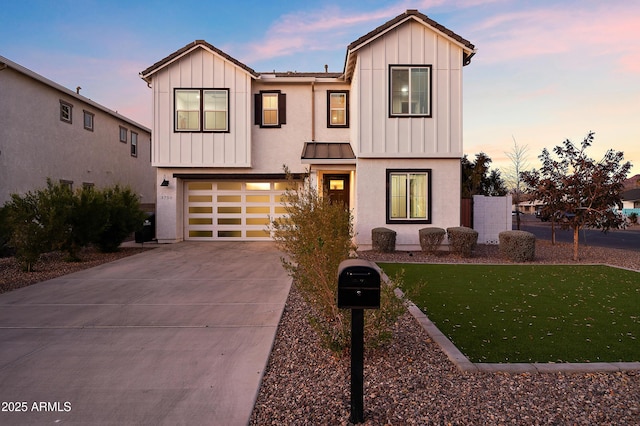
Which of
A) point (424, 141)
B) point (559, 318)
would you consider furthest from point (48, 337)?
point (424, 141)

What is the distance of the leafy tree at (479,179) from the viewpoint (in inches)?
787

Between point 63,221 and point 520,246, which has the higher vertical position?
point 63,221

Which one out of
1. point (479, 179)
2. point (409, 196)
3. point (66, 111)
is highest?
point (66, 111)

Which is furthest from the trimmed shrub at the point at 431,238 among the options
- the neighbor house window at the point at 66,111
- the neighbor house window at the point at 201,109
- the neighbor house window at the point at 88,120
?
the neighbor house window at the point at 88,120

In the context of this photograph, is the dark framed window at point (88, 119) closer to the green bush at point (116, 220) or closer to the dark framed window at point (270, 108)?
the green bush at point (116, 220)

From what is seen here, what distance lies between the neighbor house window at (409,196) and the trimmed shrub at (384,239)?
81cm

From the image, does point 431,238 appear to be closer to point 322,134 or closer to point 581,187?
point 581,187

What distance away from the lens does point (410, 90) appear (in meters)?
12.2

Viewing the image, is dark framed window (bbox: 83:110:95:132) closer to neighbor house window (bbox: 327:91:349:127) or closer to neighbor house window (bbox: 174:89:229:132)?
neighbor house window (bbox: 174:89:229:132)

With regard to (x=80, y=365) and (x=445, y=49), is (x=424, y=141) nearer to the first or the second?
(x=445, y=49)

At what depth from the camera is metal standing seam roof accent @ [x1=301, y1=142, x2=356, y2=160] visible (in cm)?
1302

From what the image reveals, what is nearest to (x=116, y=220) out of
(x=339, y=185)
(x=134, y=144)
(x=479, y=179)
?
(x=339, y=185)

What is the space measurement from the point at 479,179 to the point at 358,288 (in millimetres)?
19334

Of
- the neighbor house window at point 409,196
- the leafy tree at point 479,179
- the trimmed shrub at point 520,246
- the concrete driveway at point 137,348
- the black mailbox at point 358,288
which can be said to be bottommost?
the concrete driveway at point 137,348
